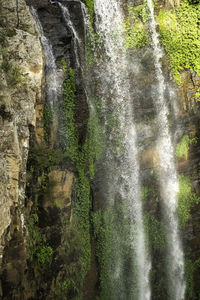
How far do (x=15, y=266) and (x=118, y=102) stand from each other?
5.25 meters

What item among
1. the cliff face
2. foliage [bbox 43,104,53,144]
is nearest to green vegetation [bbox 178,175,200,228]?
the cliff face

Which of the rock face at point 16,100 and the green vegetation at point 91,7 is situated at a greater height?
the green vegetation at point 91,7

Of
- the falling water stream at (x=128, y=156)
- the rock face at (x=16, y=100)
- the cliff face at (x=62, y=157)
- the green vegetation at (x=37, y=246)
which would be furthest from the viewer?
the falling water stream at (x=128, y=156)

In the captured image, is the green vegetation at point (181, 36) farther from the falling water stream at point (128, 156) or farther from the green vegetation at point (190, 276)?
the green vegetation at point (190, 276)

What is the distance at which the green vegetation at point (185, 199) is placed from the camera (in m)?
9.15

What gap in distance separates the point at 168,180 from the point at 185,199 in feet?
2.82

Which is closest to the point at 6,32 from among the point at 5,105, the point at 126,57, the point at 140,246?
the point at 5,105

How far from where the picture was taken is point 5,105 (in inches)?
211

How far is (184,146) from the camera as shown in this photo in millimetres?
9195

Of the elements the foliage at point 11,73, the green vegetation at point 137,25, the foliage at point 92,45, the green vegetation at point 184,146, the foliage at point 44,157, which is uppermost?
the green vegetation at point 137,25

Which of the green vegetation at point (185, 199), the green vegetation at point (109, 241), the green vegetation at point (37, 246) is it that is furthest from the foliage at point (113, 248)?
the green vegetation at point (185, 199)

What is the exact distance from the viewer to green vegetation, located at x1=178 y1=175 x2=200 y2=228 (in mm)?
9148

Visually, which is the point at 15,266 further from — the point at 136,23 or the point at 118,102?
the point at 136,23

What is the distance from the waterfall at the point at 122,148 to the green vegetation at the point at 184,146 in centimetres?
147
